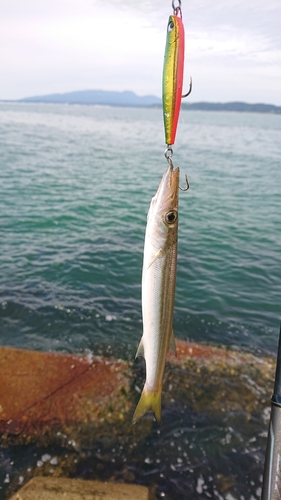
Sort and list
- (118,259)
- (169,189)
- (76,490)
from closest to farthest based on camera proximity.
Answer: (169,189) → (76,490) → (118,259)

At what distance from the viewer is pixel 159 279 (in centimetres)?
371

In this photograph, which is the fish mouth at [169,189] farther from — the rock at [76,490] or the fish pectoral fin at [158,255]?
the rock at [76,490]

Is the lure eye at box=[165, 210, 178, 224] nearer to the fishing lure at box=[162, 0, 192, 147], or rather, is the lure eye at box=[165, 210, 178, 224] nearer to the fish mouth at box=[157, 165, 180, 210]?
the fish mouth at box=[157, 165, 180, 210]

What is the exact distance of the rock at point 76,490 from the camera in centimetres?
552

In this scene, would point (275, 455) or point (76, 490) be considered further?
point (76, 490)

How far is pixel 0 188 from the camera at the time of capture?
2438 centimetres

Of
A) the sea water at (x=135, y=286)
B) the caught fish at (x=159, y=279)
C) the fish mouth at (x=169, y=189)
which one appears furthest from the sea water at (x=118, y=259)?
the caught fish at (x=159, y=279)

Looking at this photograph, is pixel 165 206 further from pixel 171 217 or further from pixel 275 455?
pixel 275 455

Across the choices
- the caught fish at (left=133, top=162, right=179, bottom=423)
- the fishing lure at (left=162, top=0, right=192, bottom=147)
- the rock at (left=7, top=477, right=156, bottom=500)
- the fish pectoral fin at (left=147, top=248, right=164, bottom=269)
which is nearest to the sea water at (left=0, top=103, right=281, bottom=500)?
the rock at (left=7, top=477, right=156, bottom=500)

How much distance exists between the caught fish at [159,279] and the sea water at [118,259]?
806 millimetres

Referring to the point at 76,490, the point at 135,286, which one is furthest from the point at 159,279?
the point at 135,286

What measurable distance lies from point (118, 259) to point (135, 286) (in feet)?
6.71

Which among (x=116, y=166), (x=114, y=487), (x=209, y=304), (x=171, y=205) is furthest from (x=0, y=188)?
(x=171, y=205)

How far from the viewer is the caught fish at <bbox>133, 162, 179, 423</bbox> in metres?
3.50
